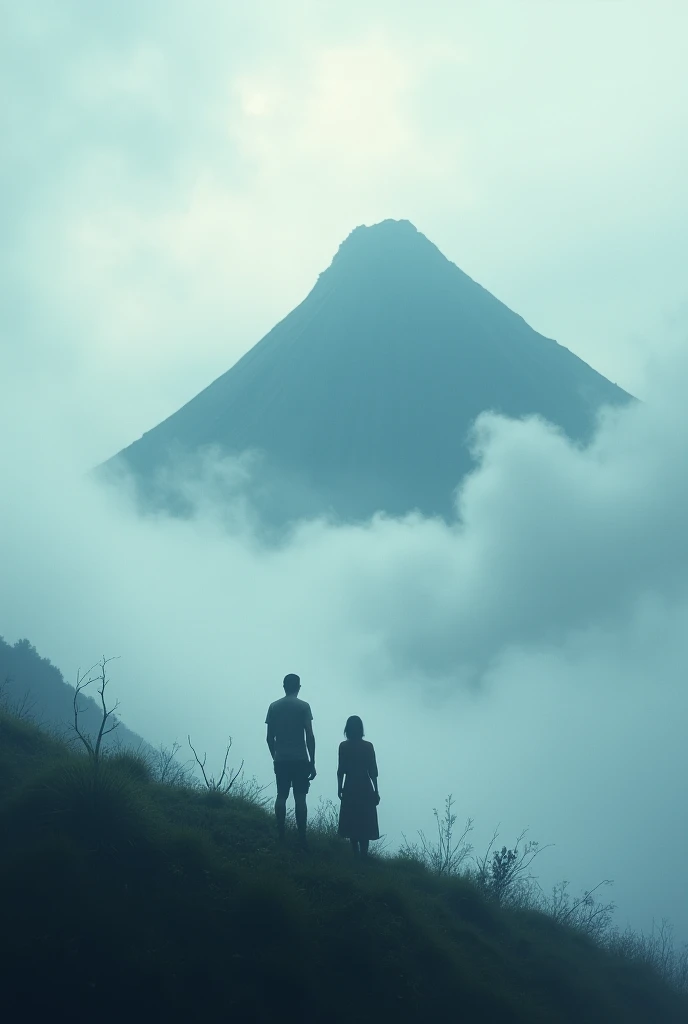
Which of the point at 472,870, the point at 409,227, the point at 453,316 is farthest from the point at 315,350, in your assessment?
the point at 472,870

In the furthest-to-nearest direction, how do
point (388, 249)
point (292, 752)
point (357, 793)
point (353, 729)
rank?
point (388, 249)
point (353, 729)
point (357, 793)
point (292, 752)

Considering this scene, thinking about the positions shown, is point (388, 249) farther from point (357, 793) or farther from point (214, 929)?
point (214, 929)

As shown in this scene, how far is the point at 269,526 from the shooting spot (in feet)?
503

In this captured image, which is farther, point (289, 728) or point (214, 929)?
point (289, 728)

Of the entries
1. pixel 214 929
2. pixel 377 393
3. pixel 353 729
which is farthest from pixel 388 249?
pixel 214 929

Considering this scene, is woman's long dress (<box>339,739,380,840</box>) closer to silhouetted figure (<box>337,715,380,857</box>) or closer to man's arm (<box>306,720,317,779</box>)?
silhouetted figure (<box>337,715,380,857</box>)

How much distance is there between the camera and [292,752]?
8320mm

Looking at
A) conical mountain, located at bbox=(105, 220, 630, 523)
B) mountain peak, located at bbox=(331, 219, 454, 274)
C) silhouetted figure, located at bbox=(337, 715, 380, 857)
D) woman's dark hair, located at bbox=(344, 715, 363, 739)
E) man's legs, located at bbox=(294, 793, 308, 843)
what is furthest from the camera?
mountain peak, located at bbox=(331, 219, 454, 274)

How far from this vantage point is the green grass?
5.14 metres

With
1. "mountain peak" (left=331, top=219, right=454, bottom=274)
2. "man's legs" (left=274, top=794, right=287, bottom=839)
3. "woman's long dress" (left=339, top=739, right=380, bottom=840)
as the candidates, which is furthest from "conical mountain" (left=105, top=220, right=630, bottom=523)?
"man's legs" (left=274, top=794, right=287, bottom=839)

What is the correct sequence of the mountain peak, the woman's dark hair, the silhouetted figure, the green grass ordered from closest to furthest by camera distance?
the green grass < the silhouetted figure < the woman's dark hair < the mountain peak

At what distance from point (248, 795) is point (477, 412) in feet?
324

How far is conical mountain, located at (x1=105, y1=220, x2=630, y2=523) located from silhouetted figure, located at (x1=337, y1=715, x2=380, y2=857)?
91.0 meters

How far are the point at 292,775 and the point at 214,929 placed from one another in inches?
101
